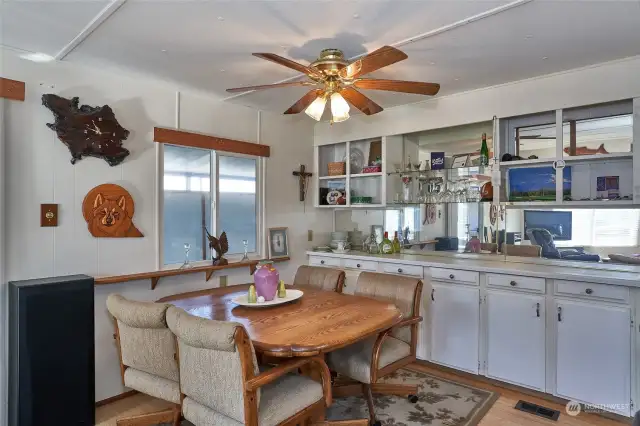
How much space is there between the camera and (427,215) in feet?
13.5

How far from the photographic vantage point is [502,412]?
277 centimetres

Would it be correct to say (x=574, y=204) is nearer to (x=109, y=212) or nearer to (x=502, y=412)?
(x=502, y=412)

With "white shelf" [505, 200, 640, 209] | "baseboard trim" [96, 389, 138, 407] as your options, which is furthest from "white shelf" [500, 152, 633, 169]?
"baseboard trim" [96, 389, 138, 407]

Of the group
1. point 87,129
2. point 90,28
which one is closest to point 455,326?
point 87,129

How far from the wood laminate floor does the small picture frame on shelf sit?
1966 millimetres

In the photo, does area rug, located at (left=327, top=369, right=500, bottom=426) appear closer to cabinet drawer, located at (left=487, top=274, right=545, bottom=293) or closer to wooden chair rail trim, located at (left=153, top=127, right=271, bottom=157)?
cabinet drawer, located at (left=487, top=274, right=545, bottom=293)

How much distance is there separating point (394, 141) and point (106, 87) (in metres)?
2.74

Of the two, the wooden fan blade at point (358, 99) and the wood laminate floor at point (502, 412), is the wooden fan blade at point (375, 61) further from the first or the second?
the wood laminate floor at point (502, 412)

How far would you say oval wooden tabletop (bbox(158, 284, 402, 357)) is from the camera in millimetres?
1922

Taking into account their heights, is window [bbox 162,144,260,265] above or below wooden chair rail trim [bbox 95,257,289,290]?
above

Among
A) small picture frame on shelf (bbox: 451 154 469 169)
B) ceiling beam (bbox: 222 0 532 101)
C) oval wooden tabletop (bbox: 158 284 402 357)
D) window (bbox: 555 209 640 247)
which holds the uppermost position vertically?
ceiling beam (bbox: 222 0 532 101)

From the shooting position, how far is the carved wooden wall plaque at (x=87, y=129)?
273 cm

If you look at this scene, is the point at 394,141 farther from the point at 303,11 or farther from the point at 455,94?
the point at 303,11

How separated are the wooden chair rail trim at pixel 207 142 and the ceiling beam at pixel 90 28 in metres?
0.80
